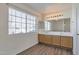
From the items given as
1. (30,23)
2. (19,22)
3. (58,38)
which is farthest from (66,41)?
(19,22)

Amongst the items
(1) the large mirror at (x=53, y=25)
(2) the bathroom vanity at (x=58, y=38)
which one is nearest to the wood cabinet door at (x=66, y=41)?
(2) the bathroom vanity at (x=58, y=38)

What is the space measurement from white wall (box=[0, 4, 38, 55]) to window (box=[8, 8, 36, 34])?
0.09 m

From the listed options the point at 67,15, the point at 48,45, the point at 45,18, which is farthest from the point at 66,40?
the point at 45,18

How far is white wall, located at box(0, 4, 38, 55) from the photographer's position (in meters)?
1.70

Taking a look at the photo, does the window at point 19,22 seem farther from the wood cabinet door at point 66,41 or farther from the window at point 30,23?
the wood cabinet door at point 66,41

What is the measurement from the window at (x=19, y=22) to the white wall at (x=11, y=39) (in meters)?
→ 0.09

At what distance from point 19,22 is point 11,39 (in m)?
0.39

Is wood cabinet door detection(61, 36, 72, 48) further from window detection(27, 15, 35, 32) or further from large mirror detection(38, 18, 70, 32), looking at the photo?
window detection(27, 15, 35, 32)

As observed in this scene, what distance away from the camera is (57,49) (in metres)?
1.74

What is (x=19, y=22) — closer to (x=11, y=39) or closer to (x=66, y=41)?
(x=11, y=39)

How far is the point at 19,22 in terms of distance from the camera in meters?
1.75

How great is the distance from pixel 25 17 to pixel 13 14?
24 centimetres
